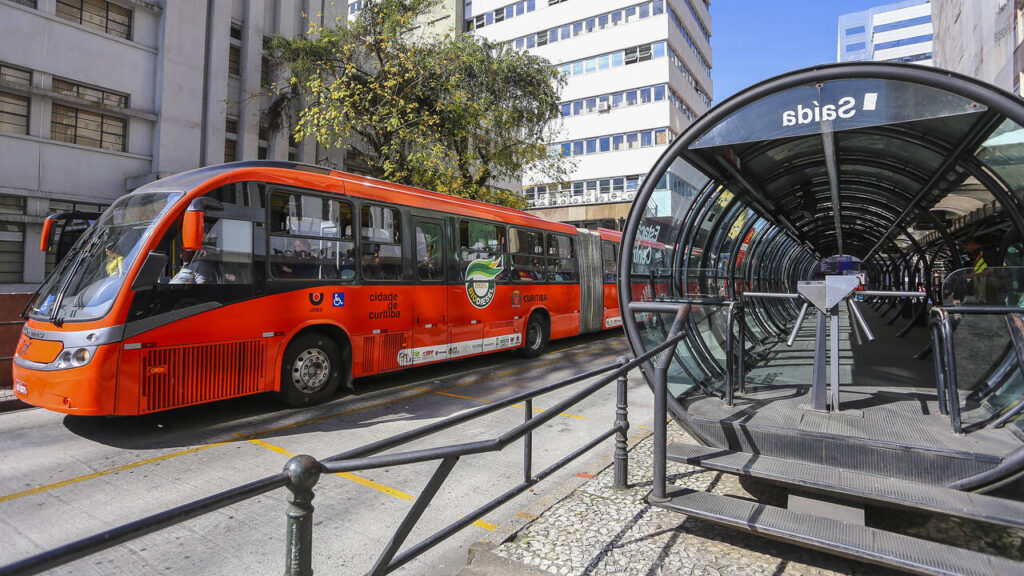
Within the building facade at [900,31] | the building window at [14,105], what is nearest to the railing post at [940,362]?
the building window at [14,105]

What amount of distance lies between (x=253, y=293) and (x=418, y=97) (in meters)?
11.5

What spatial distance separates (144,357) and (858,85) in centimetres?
700

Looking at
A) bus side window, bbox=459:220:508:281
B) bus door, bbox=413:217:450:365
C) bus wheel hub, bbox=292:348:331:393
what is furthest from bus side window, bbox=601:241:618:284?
bus wheel hub, bbox=292:348:331:393

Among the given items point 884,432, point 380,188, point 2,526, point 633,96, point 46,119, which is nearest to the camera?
point 884,432

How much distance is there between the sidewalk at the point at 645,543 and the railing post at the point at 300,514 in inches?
65.6

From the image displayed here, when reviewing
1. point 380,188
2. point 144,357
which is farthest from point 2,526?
point 380,188

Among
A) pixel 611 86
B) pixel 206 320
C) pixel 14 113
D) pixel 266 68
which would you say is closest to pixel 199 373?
pixel 206 320

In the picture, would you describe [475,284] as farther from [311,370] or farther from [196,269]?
[196,269]

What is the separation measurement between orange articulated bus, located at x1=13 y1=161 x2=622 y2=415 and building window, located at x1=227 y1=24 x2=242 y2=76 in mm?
16161

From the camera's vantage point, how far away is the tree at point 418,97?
53.1 feet

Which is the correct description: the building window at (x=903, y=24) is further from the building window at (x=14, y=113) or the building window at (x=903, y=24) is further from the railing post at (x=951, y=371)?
the building window at (x=14, y=113)

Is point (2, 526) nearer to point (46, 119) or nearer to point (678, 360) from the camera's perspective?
point (678, 360)

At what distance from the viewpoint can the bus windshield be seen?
5848mm

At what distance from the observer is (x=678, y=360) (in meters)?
4.83
